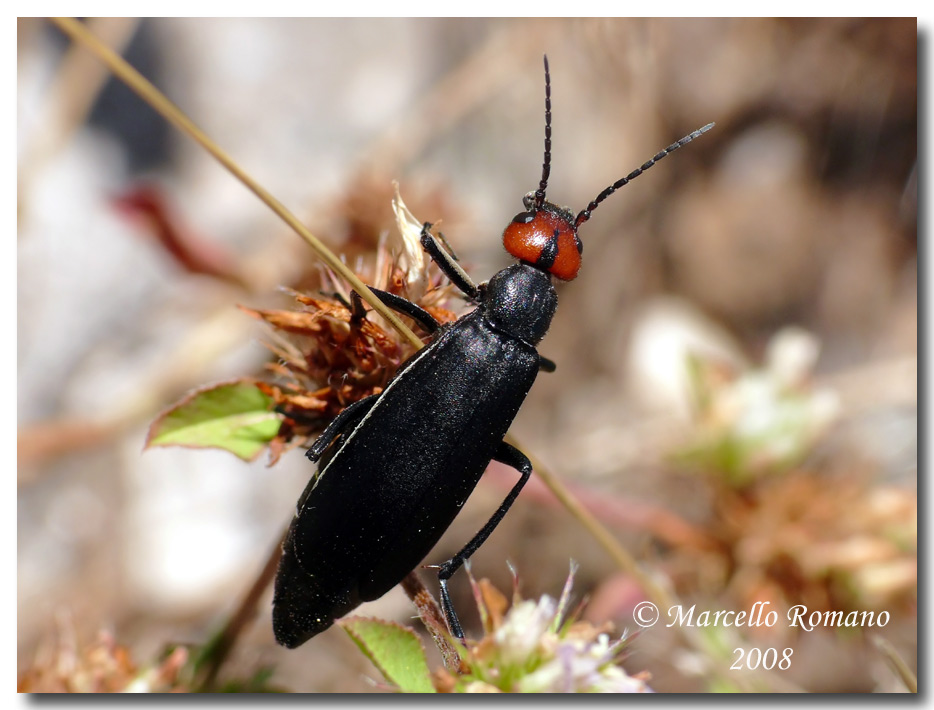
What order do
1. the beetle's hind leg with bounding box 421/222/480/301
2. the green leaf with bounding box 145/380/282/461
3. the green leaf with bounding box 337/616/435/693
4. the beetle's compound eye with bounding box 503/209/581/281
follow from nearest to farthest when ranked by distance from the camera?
the green leaf with bounding box 337/616/435/693, the green leaf with bounding box 145/380/282/461, the beetle's hind leg with bounding box 421/222/480/301, the beetle's compound eye with bounding box 503/209/581/281

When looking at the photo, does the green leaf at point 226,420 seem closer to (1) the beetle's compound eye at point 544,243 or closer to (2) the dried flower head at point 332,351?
(2) the dried flower head at point 332,351

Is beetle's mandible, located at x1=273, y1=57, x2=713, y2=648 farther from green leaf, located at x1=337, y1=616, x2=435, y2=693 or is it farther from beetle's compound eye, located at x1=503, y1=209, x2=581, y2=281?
beetle's compound eye, located at x1=503, y1=209, x2=581, y2=281

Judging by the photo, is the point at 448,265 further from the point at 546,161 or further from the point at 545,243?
the point at 546,161

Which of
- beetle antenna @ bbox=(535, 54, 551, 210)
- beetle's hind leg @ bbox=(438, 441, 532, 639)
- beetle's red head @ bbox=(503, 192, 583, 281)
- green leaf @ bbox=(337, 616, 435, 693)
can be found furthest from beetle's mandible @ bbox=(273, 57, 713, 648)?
beetle antenna @ bbox=(535, 54, 551, 210)

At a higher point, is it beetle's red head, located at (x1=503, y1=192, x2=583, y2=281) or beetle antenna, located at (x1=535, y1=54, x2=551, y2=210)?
beetle antenna, located at (x1=535, y1=54, x2=551, y2=210)

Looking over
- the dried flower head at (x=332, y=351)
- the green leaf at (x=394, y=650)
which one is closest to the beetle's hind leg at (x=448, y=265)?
the dried flower head at (x=332, y=351)

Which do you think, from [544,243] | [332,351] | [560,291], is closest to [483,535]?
[332,351]
